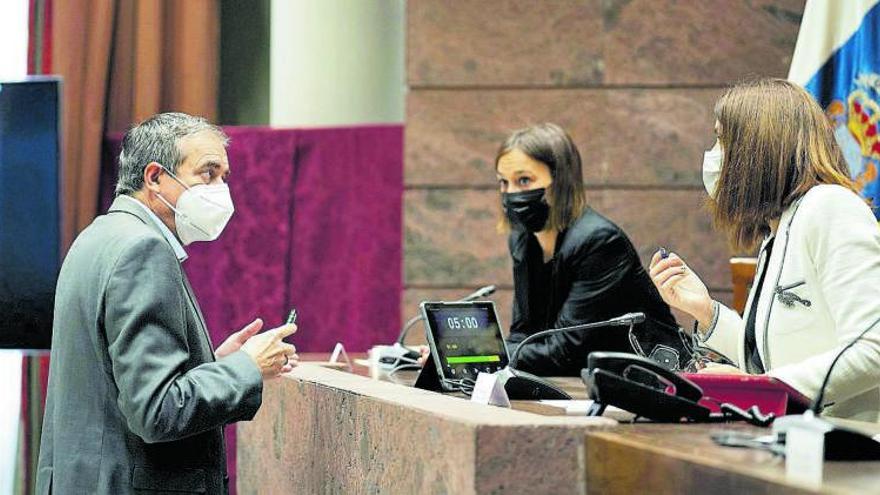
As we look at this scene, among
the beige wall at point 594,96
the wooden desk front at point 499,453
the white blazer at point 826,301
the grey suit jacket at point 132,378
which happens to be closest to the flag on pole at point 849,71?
the beige wall at point 594,96

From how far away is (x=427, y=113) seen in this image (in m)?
5.57

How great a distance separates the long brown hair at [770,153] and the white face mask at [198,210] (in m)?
1.07

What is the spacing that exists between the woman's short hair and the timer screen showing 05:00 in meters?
1.05

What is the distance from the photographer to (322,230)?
5676mm

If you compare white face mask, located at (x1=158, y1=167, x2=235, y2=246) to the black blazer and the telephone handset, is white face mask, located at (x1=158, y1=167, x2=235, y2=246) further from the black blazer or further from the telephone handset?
the black blazer

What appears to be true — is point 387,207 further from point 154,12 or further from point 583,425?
point 583,425

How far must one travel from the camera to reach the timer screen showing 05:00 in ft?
10.1

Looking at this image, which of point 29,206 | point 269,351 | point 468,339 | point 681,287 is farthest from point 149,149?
point 29,206

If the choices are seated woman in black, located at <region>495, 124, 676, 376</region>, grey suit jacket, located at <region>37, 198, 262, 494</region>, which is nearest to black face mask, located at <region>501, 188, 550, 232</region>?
seated woman in black, located at <region>495, 124, 676, 376</region>

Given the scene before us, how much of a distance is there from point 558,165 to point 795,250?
174 centimetres

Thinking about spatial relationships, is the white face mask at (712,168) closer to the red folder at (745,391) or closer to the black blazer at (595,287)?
the red folder at (745,391)

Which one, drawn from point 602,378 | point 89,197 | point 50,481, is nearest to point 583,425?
point 602,378

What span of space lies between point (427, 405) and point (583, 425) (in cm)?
38

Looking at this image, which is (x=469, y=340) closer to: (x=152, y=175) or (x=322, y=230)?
(x=152, y=175)
